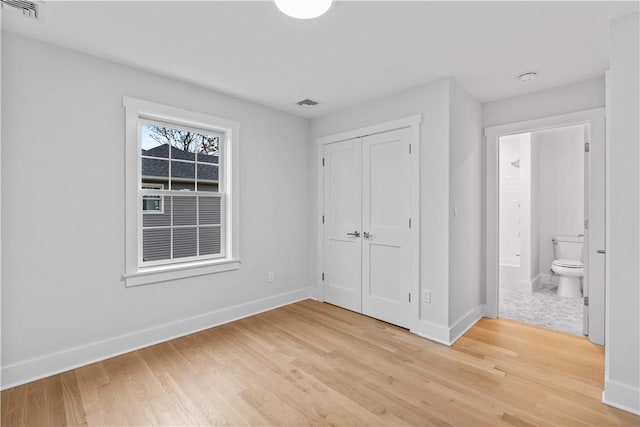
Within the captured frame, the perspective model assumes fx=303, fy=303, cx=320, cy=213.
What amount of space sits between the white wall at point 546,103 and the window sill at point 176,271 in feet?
11.5

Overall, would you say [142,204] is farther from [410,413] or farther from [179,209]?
[410,413]

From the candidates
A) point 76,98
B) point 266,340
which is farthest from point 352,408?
point 76,98

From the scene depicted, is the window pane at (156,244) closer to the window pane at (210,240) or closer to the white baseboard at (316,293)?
the window pane at (210,240)

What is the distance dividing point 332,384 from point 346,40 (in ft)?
8.51

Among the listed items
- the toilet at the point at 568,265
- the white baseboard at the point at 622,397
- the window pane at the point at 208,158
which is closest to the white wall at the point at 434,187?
the white baseboard at the point at 622,397

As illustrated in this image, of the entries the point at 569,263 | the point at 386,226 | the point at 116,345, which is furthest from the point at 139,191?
the point at 569,263

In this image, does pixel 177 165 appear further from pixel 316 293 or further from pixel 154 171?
pixel 316 293

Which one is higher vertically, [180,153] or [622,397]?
[180,153]

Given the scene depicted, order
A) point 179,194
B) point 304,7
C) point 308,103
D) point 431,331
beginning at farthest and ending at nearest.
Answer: point 308,103, point 179,194, point 431,331, point 304,7

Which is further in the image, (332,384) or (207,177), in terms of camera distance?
(207,177)

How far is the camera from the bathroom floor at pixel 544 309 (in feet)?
11.3

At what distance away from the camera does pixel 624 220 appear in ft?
6.42

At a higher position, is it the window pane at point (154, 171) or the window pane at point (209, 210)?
the window pane at point (154, 171)

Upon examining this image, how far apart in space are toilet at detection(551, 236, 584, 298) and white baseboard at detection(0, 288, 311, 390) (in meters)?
4.23
